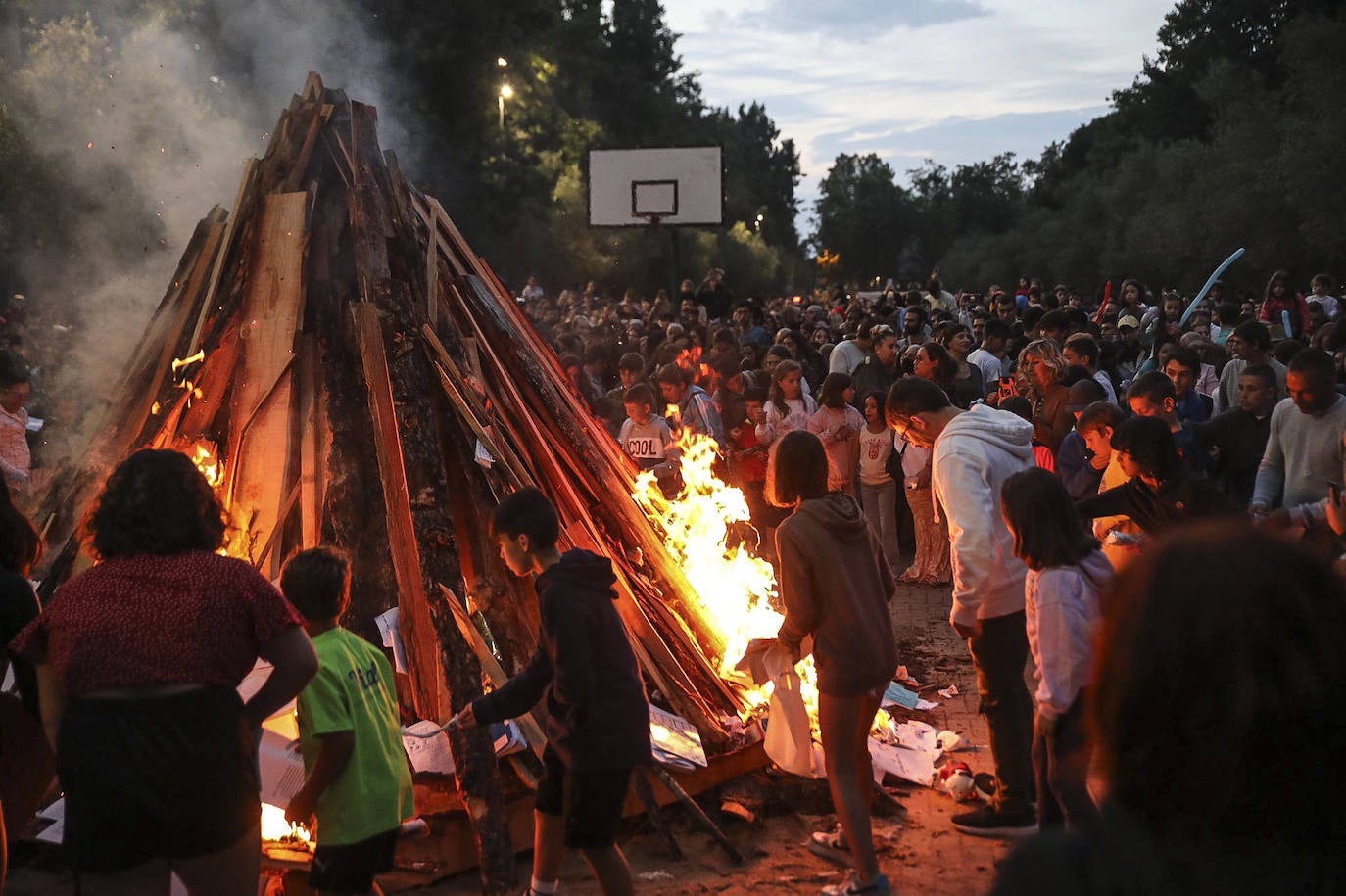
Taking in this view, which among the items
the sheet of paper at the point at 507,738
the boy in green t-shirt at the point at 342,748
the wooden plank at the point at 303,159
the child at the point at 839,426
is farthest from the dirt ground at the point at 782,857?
the child at the point at 839,426

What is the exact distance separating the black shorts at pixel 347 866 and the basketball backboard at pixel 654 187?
21.1 meters

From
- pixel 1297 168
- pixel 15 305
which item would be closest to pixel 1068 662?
pixel 15 305

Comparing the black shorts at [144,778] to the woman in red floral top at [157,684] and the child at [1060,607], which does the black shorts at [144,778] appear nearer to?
the woman in red floral top at [157,684]

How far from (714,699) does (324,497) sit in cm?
233

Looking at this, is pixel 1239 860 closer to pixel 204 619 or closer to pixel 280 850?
pixel 204 619

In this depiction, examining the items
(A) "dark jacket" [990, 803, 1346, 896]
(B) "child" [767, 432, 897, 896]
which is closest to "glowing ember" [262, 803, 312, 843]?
(B) "child" [767, 432, 897, 896]

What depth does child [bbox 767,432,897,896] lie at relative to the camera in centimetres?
504

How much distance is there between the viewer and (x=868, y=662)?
5.02 meters

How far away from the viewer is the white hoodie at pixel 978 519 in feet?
17.9

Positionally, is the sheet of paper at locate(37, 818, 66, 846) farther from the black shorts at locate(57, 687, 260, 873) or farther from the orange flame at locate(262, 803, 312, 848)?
the black shorts at locate(57, 687, 260, 873)

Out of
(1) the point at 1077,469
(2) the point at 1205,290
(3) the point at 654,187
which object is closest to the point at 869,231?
(3) the point at 654,187

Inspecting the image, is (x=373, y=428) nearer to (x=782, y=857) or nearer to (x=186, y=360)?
(x=186, y=360)

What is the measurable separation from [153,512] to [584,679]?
1553 millimetres

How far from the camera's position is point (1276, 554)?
170 centimetres
